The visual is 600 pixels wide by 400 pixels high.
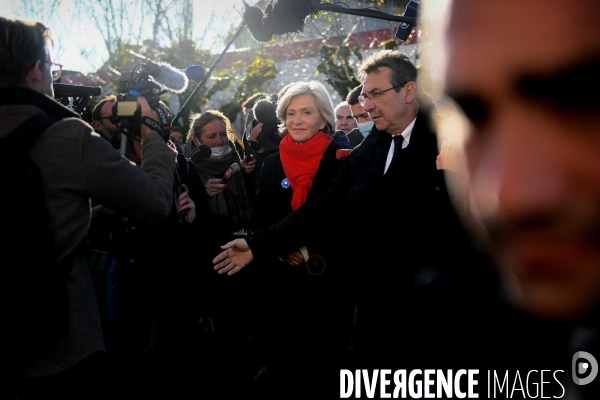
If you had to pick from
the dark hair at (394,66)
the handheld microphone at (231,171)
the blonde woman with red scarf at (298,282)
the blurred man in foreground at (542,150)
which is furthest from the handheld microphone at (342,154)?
the blurred man in foreground at (542,150)

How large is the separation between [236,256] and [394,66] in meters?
1.58

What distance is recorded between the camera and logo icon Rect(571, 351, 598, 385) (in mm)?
420

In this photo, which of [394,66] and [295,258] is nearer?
[295,258]

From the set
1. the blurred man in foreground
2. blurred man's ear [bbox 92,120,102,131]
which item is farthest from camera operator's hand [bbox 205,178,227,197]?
the blurred man in foreground

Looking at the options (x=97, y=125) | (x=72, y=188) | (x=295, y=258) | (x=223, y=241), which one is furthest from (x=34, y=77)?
(x=223, y=241)

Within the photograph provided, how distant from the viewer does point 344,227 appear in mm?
3400

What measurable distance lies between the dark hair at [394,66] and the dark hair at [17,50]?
7.12 ft

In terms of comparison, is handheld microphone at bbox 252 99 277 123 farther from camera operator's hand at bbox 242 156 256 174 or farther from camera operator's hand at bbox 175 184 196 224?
camera operator's hand at bbox 175 184 196 224

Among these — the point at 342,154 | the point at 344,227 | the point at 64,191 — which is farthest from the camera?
the point at 342,154

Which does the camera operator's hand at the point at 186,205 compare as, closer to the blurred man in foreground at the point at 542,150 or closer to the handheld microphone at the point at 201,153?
the handheld microphone at the point at 201,153

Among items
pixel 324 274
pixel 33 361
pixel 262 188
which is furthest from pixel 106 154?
pixel 262 188

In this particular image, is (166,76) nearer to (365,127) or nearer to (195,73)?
(195,73)

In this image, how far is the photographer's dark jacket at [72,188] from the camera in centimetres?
216

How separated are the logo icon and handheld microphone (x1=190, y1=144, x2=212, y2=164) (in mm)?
4818
